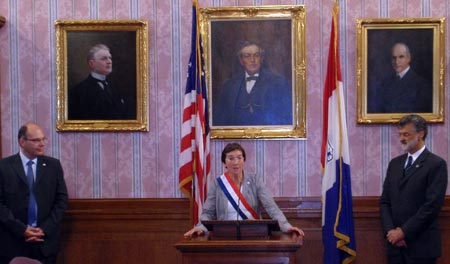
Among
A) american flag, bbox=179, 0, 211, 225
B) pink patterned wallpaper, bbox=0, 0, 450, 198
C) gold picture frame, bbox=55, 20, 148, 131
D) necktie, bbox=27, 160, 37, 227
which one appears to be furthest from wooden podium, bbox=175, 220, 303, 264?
gold picture frame, bbox=55, 20, 148, 131

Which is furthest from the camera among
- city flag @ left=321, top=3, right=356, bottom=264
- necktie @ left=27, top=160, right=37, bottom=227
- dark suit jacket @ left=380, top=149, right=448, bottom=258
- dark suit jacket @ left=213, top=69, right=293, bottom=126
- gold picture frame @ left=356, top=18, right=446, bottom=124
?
dark suit jacket @ left=213, top=69, right=293, bottom=126

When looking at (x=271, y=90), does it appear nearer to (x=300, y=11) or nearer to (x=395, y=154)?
(x=300, y=11)

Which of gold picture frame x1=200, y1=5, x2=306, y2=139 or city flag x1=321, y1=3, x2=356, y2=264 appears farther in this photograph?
gold picture frame x1=200, y1=5, x2=306, y2=139

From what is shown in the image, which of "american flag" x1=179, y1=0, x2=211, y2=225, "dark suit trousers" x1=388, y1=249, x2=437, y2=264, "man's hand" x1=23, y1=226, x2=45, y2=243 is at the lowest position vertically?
"dark suit trousers" x1=388, y1=249, x2=437, y2=264

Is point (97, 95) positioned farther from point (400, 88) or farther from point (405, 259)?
point (405, 259)

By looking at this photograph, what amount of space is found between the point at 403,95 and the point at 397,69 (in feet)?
0.85

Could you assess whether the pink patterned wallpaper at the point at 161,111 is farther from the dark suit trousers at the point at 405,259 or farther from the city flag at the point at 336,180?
the dark suit trousers at the point at 405,259

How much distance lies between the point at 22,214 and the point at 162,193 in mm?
1413

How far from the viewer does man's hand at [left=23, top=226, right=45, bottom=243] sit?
6363 millimetres

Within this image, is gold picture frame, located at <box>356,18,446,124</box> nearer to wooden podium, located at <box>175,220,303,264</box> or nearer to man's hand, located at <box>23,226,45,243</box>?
wooden podium, located at <box>175,220,303,264</box>

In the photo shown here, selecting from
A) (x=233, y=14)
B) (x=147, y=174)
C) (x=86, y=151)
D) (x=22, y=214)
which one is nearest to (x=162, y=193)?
(x=147, y=174)

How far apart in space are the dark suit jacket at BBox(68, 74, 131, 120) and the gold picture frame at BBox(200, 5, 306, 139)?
3.05ft

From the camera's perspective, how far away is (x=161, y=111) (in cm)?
724

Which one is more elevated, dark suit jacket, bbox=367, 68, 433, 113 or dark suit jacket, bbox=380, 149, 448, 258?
dark suit jacket, bbox=367, 68, 433, 113
